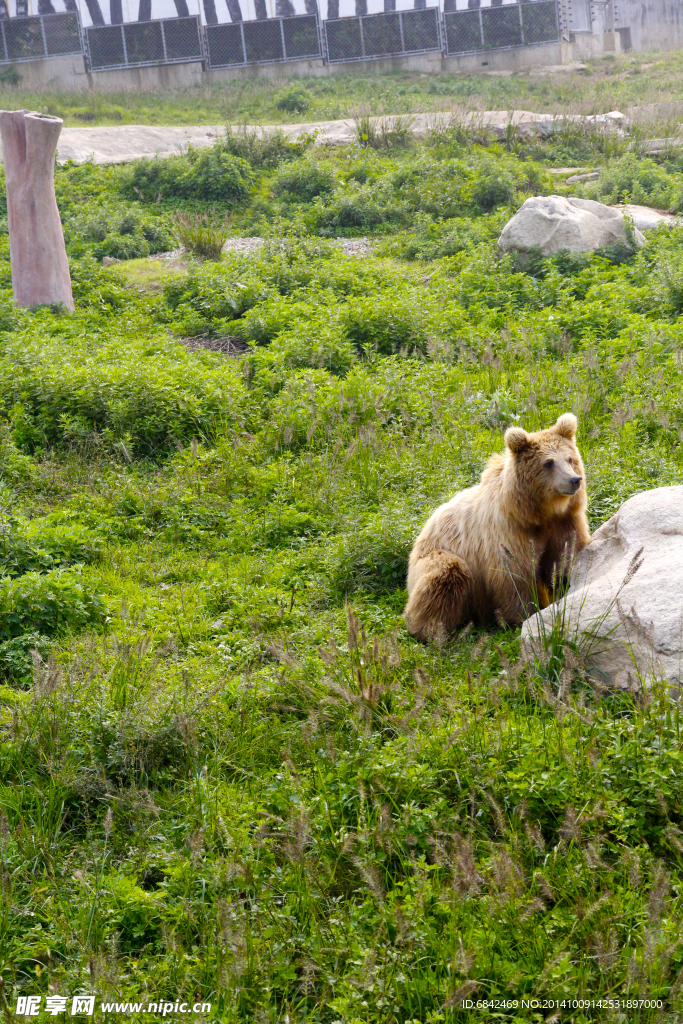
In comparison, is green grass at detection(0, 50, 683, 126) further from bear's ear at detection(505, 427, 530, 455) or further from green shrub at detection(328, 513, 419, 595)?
bear's ear at detection(505, 427, 530, 455)

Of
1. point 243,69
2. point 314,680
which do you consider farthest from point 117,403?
point 243,69

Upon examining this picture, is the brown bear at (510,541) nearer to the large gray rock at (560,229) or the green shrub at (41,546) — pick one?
the green shrub at (41,546)

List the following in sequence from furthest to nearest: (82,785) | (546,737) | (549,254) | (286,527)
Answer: (549,254)
(286,527)
(82,785)
(546,737)

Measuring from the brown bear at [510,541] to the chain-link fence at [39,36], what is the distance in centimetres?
3250

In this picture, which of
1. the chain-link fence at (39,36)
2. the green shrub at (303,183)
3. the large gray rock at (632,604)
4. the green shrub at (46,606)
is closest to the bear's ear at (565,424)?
the large gray rock at (632,604)

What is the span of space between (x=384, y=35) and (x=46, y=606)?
107 feet

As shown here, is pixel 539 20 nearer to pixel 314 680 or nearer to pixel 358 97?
pixel 358 97

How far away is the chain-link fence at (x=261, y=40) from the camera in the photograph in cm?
3175

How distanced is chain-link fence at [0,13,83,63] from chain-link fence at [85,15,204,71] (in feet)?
1.89

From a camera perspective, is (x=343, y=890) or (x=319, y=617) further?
(x=319, y=617)

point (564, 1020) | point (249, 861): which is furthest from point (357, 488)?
point (564, 1020)

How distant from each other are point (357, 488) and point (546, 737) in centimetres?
351

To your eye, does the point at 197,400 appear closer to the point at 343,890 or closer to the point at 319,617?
the point at 319,617

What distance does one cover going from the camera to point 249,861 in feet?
10.4
